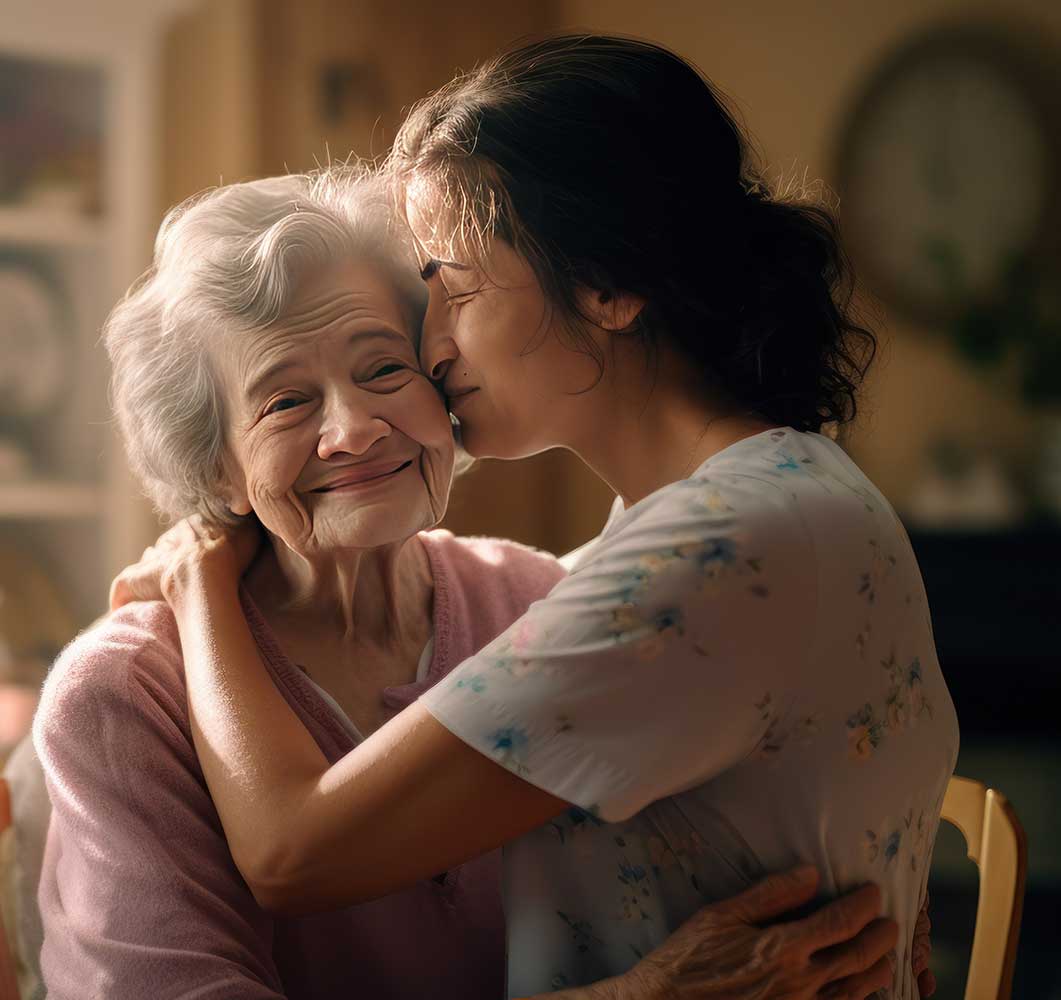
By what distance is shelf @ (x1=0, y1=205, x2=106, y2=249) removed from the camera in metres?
3.45

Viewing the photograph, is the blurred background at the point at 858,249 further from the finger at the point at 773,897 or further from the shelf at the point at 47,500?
the finger at the point at 773,897

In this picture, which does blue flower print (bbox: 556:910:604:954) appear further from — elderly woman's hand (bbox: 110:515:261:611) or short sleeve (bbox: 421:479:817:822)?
elderly woman's hand (bbox: 110:515:261:611)

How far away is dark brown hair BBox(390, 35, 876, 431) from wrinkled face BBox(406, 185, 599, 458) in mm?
26

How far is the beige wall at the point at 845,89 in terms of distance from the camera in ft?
12.3

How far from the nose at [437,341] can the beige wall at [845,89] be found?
240cm

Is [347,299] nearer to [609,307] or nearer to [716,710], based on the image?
[609,307]

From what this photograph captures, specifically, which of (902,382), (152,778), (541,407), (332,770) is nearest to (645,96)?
(541,407)

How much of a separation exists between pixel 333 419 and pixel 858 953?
757mm

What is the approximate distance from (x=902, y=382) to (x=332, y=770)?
3.11 meters

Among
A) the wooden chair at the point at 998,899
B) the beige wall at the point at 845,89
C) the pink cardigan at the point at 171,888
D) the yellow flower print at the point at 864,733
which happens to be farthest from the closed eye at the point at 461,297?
the beige wall at the point at 845,89

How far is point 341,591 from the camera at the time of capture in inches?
58.9

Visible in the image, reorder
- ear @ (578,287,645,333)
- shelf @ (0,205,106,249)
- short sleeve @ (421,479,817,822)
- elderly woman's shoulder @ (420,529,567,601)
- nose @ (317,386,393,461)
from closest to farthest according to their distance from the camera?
1. short sleeve @ (421,479,817,822)
2. ear @ (578,287,645,333)
3. nose @ (317,386,393,461)
4. elderly woman's shoulder @ (420,529,567,601)
5. shelf @ (0,205,106,249)

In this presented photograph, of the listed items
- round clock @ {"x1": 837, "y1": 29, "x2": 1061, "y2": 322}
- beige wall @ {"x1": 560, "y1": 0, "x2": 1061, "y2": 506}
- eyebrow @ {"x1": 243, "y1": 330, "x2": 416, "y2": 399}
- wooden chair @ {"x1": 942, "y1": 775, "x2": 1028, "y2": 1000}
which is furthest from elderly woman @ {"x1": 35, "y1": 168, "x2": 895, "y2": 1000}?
round clock @ {"x1": 837, "y1": 29, "x2": 1061, "y2": 322}

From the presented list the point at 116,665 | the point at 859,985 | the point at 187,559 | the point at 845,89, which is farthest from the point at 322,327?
the point at 845,89
